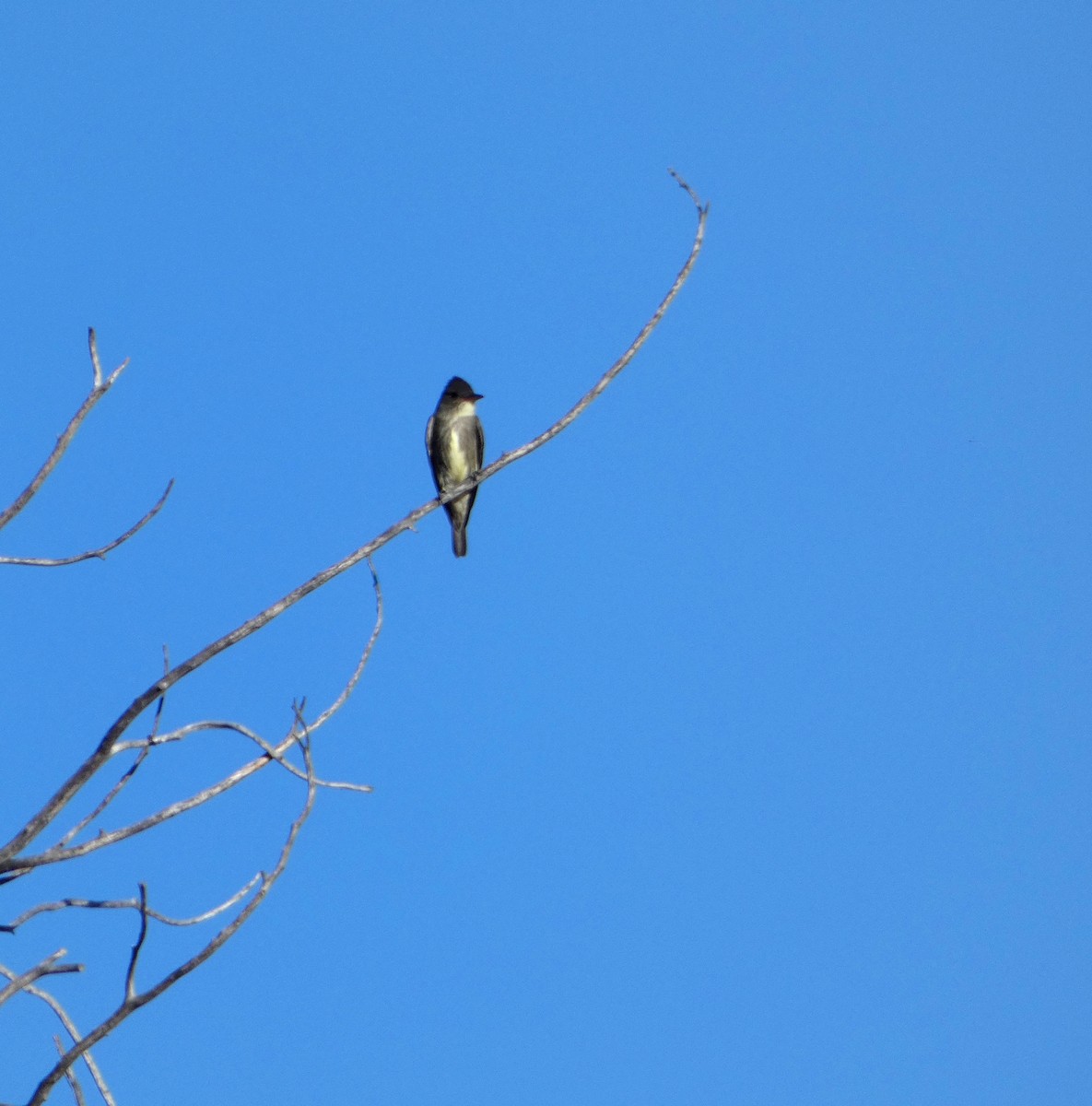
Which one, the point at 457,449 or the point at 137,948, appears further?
the point at 457,449

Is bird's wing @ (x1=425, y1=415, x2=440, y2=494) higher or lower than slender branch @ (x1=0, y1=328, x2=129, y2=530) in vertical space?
higher

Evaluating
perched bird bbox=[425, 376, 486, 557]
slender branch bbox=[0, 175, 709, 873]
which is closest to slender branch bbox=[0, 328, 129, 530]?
slender branch bbox=[0, 175, 709, 873]

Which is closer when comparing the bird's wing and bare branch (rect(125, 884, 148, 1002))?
bare branch (rect(125, 884, 148, 1002))

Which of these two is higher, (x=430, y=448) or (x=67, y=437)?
(x=430, y=448)

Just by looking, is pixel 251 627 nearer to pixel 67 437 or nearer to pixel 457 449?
pixel 67 437

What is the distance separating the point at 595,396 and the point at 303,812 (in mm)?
1503

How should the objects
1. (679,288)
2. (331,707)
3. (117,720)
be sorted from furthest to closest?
(679,288), (331,707), (117,720)

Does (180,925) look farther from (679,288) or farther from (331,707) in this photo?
(679,288)

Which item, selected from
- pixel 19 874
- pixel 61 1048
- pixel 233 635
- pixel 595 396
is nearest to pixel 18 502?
pixel 233 635

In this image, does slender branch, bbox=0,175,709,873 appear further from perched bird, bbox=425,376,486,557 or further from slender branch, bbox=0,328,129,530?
perched bird, bbox=425,376,486,557

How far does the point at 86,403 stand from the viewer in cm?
394

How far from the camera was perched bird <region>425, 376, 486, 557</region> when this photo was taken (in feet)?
44.2

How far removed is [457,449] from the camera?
13.5m

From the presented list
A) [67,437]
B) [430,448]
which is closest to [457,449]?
[430,448]
